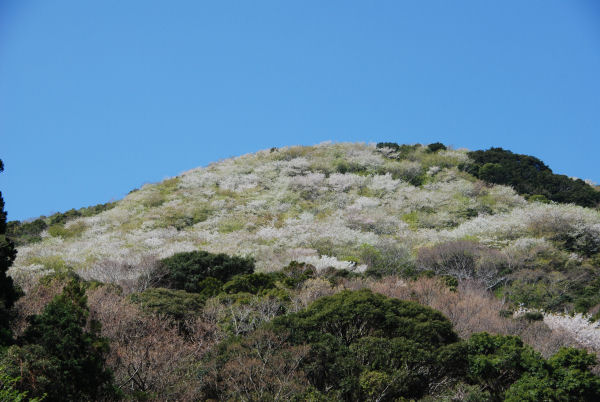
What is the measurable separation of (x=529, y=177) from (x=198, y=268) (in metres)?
32.4

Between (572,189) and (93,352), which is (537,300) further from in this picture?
(572,189)

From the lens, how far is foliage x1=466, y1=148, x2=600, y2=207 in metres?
41.8

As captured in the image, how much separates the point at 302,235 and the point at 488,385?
19201 millimetres

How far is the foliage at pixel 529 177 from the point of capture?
A: 41781 millimetres

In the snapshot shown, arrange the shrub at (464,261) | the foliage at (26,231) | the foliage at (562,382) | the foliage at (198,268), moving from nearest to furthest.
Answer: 1. the foliage at (562,382)
2. the foliage at (198,268)
3. the shrub at (464,261)
4. the foliage at (26,231)

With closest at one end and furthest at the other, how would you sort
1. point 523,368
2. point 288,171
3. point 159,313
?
1. point 523,368
2. point 159,313
3. point 288,171

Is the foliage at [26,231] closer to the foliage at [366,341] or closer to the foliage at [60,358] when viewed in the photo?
the foliage at [60,358]

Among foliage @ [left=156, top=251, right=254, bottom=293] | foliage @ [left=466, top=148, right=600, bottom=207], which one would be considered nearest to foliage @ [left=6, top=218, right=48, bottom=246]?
foliage @ [left=156, top=251, right=254, bottom=293]

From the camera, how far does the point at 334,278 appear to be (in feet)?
72.7

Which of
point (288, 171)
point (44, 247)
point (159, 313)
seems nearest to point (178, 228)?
point (44, 247)

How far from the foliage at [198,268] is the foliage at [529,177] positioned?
89.5 feet

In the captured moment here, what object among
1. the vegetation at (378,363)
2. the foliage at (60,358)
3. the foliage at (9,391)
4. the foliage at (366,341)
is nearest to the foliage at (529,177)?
the foliage at (366,341)

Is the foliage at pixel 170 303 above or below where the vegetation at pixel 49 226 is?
below

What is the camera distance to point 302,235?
106 feet
